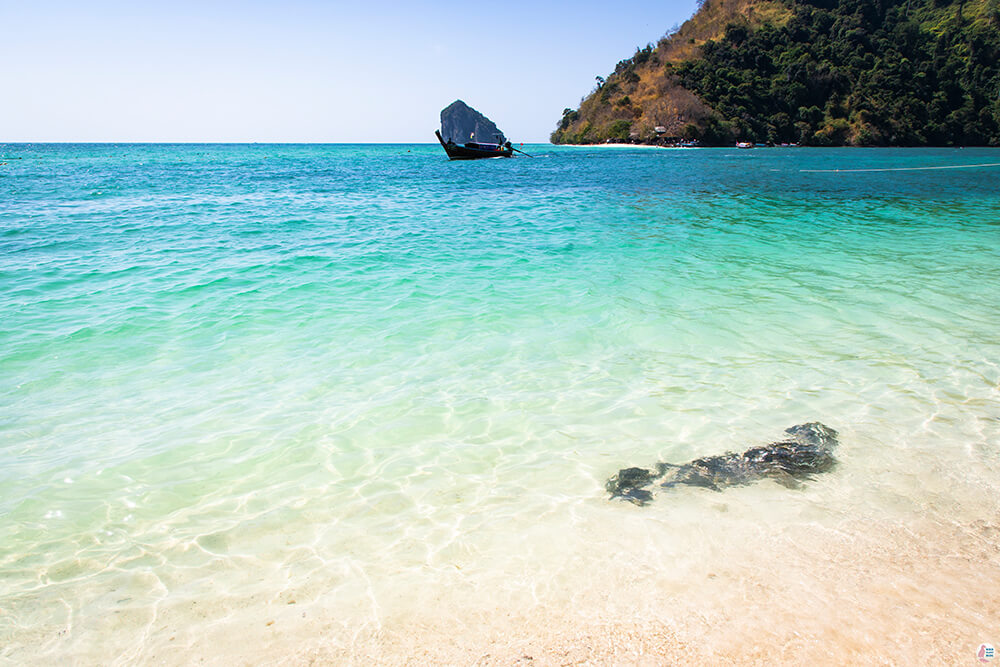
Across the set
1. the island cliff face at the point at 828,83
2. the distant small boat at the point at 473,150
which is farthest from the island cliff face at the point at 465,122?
the distant small boat at the point at 473,150

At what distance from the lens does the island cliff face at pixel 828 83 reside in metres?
87.8

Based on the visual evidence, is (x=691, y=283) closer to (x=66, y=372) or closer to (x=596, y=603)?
(x=596, y=603)

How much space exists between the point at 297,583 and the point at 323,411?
225cm

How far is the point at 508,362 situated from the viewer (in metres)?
6.07

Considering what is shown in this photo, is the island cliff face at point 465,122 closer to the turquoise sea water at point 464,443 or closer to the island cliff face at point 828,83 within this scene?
the island cliff face at point 828,83

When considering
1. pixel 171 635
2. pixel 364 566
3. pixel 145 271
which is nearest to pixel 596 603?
pixel 364 566

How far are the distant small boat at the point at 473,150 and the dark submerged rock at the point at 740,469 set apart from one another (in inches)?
2150

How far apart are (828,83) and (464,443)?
114730 millimetres

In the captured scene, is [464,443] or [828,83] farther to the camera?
[828,83]

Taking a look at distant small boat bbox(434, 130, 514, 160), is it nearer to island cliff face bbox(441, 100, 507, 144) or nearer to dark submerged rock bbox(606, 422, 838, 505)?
dark submerged rock bbox(606, 422, 838, 505)

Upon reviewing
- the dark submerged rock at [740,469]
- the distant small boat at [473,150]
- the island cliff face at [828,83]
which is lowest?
the dark submerged rock at [740,469]

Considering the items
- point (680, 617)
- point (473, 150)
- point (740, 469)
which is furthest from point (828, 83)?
point (680, 617)

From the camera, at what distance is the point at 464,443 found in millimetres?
4445

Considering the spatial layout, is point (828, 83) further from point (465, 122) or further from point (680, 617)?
point (680, 617)
